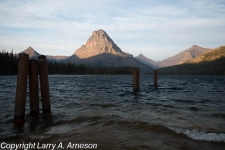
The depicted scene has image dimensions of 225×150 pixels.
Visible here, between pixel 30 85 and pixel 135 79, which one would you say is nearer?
pixel 30 85

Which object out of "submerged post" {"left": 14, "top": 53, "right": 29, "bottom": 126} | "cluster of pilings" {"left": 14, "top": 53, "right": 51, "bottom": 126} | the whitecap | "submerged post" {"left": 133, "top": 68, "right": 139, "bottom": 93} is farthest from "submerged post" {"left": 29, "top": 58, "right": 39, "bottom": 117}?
"submerged post" {"left": 133, "top": 68, "right": 139, "bottom": 93}

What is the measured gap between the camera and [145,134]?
1074cm

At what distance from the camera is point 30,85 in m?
13.3

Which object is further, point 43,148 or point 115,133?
point 115,133

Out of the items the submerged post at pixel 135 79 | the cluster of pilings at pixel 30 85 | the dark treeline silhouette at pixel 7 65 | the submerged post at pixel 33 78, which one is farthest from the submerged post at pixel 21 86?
the dark treeline silhouette at pixel 7 65

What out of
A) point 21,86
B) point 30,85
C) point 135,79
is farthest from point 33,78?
point 135,79

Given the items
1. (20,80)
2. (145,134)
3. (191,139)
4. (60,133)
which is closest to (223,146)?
(191,139)

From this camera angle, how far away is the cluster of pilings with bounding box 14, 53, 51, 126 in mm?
12117

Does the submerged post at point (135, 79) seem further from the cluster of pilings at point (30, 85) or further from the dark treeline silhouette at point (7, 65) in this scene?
the dark treeline silhouette at point (7, 65)

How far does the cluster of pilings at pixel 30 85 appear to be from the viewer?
1212 cm

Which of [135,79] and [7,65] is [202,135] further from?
[7,65]

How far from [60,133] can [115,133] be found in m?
2.73

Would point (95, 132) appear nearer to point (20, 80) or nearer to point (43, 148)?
point (43, 148)

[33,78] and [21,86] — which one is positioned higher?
[33,78]
